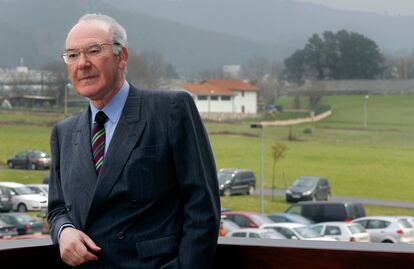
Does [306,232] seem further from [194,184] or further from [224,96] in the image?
[224,96]

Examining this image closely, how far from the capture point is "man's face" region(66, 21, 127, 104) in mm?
1538

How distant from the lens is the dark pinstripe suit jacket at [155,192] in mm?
1525

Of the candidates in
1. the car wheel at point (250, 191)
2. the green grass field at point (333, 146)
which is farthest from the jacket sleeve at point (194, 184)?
the green grass field at point (333, 146)

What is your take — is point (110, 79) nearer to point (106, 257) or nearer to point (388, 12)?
point (106, 257)

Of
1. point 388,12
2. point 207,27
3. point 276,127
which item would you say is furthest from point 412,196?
point 388,12

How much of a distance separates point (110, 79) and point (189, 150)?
0.19 metres

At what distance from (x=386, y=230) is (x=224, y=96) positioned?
35459 millimetres

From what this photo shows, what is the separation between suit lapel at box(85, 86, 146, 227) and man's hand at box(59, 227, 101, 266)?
0.03 metres

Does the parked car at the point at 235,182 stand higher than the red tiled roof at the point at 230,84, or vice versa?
the red tiled roof at the point at 230,84

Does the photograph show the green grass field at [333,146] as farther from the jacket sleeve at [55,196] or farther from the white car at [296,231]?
the jacket sleeve at [55,196]

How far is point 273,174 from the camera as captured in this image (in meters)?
37.3

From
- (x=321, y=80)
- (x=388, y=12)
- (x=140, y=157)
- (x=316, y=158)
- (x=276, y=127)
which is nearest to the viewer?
(x=140, y=157)

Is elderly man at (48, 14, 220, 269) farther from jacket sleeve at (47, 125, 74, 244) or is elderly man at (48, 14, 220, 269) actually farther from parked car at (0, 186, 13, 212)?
parked car at (0, 186, 13, 212)

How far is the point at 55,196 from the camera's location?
1.67 m
